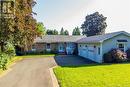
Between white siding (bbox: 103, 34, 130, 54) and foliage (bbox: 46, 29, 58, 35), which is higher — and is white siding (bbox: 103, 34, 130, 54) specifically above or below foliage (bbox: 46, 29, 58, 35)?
below

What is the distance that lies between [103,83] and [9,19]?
13754 millimetres

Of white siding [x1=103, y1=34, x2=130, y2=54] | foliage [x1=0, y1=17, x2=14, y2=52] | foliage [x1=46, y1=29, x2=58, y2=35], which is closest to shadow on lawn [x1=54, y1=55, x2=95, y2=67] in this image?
white siding [x1=103, y1=34, x2=130, y2=54]

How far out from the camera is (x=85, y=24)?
306ft

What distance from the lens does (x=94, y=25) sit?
3615 inches

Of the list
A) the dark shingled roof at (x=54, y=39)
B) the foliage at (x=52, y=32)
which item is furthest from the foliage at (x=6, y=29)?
the foliage at (x=52, y=32)

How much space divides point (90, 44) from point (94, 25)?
56.1 meters

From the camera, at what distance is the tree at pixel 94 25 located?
3556 inches

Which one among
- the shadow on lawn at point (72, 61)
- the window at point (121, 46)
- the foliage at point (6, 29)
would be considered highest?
the foliage at point (6, 29)

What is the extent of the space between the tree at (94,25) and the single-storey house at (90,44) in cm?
3640

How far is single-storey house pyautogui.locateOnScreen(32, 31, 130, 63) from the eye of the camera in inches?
1251

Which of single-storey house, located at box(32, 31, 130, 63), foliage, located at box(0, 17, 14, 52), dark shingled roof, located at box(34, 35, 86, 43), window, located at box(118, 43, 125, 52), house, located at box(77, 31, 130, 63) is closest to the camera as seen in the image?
foliage, located at box(0, 17, 14, 52)

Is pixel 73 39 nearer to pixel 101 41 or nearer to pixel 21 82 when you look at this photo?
pixel 101 41

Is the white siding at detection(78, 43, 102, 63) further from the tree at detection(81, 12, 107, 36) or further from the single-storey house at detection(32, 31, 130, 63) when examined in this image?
the tree at detection(81, 12, 107, 36)

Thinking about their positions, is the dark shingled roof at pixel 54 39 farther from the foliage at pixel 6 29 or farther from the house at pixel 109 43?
the foliage at pixel 6 29
